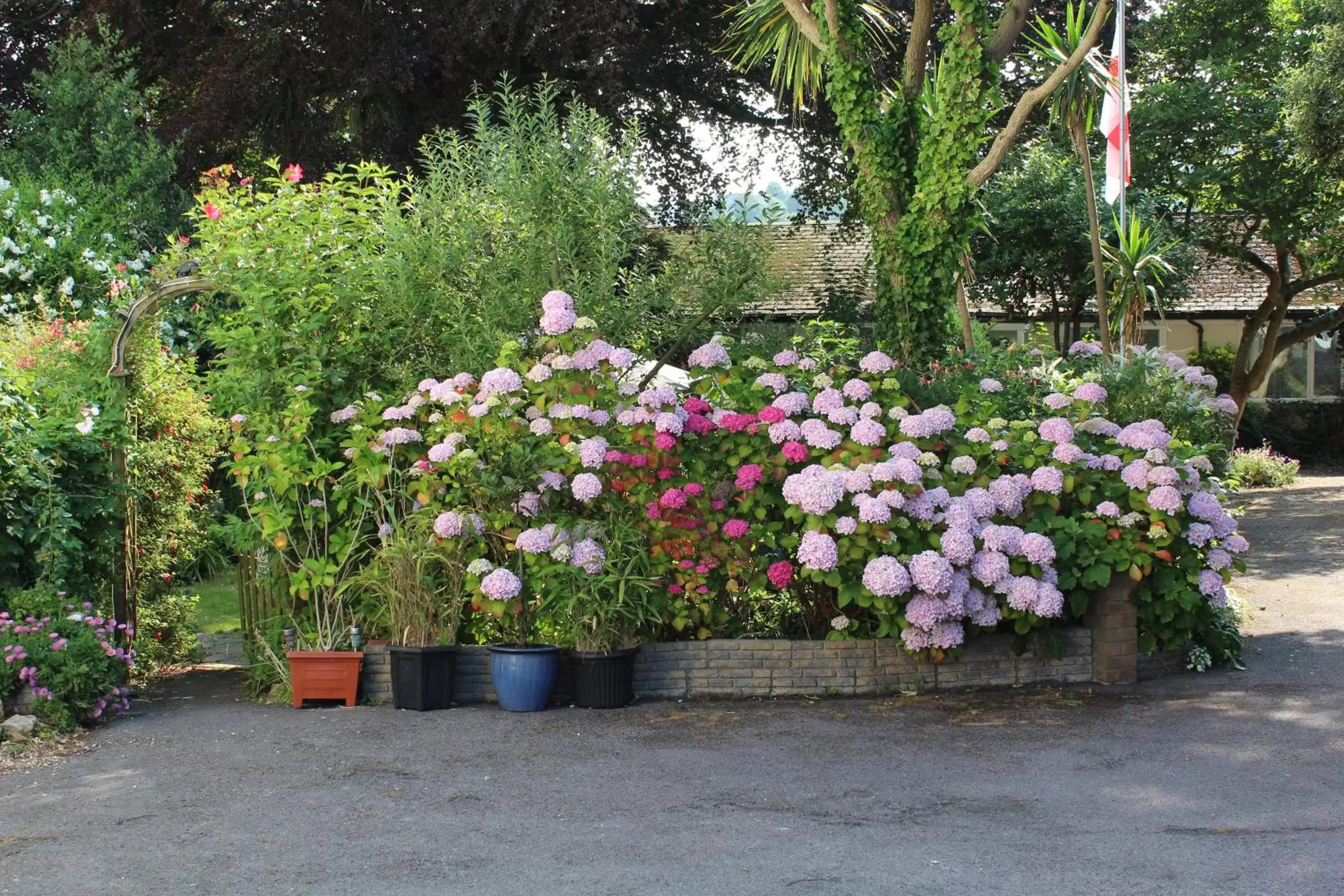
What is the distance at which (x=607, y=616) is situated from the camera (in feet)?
25.2

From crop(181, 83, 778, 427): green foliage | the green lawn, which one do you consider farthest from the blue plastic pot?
the green lawn

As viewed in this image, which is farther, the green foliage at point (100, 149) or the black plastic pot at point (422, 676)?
the green foliage at point (100, 149)

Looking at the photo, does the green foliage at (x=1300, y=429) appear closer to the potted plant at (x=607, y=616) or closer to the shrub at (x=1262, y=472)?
the shrub at (x=1262, y=472)

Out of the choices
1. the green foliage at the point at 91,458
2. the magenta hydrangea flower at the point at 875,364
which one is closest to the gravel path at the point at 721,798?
the green foliage at the point at 91,458

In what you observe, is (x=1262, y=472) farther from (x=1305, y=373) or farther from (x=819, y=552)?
(x=819, y=552)

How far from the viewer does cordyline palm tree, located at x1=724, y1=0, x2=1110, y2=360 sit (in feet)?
33.9

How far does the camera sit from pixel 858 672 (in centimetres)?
793

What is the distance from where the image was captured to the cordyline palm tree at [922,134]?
1032cm

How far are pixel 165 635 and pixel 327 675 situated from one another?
2271 millimetres

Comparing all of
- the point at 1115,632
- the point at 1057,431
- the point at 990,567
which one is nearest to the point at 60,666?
the point at 990,567

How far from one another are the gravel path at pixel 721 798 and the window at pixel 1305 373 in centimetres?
2546

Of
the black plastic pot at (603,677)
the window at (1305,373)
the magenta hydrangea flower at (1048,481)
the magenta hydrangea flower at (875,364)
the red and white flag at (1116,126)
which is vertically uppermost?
the red and white flag at (1116,126)

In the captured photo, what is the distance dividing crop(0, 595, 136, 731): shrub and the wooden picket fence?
1084 mm

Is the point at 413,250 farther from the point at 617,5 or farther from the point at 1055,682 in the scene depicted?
the point at 617,5
